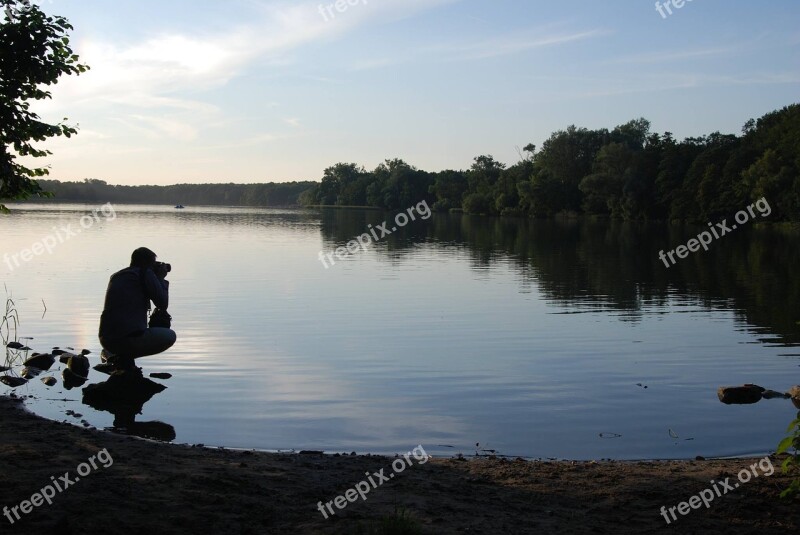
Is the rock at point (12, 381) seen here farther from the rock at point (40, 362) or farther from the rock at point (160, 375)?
the rock at point (160, 375)

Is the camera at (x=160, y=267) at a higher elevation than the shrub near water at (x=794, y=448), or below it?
higher

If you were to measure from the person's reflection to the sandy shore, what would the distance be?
4.74ft

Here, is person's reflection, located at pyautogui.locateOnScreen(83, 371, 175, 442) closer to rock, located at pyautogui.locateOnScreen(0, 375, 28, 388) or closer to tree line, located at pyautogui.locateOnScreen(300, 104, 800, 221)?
rock, located at pyautogui.locateOnScreen(0, 375, 28, 388)

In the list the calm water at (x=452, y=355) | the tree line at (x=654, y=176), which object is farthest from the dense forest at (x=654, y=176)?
the calm water at (x=452, y=355)

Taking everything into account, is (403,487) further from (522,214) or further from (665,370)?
(522,214)

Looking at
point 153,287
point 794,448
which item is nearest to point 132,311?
point 153,287

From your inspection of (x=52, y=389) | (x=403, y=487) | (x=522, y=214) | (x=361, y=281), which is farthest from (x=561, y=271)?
(x=522, y=214)

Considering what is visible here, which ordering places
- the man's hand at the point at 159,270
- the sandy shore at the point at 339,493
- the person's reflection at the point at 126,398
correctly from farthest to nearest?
1. the man's hand at the point at 159,270
2. the person's reflection at the point at 126,398
3. the sandy shore at the point at 339,493

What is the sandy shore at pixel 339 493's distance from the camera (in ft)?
19.4

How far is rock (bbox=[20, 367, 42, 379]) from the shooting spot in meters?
12.7

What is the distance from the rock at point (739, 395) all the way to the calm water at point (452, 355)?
158mm

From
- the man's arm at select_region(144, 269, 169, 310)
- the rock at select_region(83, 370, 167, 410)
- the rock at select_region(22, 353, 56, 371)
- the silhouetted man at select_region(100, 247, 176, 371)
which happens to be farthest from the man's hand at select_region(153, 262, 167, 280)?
the rock at select_region(22, 353, 56, 371)

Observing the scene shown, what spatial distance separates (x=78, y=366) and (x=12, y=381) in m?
1.02

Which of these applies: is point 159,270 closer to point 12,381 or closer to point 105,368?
point 105,368
